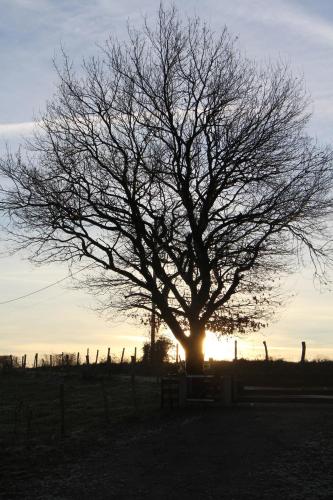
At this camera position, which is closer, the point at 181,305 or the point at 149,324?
the point at 181,305

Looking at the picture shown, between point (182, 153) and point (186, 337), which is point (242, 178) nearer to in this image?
point (182, 153)

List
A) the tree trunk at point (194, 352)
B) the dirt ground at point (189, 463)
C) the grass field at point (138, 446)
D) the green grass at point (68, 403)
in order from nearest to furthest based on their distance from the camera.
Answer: the dirt ground at point (189, 463), the grass field at point (138, 446), the green grass at point (68, 403), the tree trunk at point (194, 352)

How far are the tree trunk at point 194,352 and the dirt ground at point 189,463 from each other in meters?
5.87

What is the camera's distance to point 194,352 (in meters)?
26.4

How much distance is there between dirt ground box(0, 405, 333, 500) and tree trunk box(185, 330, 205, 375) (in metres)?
5.87

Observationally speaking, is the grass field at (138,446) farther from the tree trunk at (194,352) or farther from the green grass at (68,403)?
the tree trunk at (194,352)

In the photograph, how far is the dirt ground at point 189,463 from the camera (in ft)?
39.1

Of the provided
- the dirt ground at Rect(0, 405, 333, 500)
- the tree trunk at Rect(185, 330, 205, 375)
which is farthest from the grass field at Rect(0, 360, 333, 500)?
the tree trunk at Rect(185, 330, 205, 375)

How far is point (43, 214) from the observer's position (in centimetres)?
2653

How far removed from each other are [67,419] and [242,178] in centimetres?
1132

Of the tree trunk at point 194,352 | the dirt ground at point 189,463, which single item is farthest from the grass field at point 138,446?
the tree trunk at point 194,352

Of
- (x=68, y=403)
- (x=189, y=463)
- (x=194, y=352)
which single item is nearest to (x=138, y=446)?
(x=189, y=463)

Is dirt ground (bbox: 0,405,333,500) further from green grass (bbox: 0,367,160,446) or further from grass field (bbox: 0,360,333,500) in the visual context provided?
green grass (bbox: 0,367,160,446)

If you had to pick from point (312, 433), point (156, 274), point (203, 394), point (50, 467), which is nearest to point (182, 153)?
point (156, 274)
